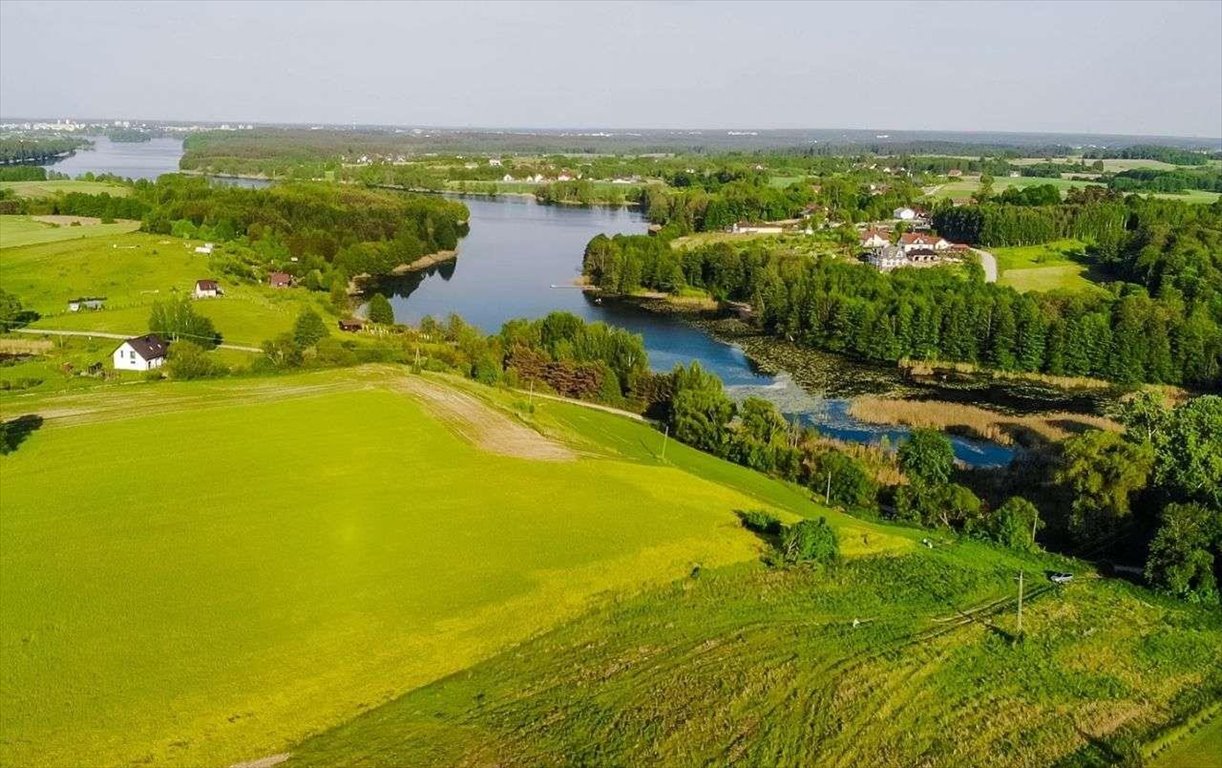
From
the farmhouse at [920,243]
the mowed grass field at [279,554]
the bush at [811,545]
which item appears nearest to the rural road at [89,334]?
the mowed grass field at [279,554]

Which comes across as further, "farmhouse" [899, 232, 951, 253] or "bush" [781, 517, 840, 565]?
"farmhouse" [899, 232, 951, 253]

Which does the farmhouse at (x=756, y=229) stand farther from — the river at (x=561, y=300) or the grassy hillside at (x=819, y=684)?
the grassy hillside at (x=819, y=684)

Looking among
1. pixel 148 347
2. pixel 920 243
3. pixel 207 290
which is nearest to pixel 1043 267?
pixel 920 243

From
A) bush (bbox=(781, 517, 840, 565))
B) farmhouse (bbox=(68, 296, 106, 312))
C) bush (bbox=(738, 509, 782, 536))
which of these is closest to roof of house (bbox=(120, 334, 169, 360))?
farmhouse (bbox=(68, 296, 106, 312))

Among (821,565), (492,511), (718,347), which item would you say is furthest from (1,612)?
(718,347)

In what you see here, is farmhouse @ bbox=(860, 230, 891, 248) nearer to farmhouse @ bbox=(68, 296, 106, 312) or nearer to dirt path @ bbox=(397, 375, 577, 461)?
dirt path @ bbox=(397, 375, 577, 461)

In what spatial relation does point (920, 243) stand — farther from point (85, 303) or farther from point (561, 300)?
point (85, 303)
